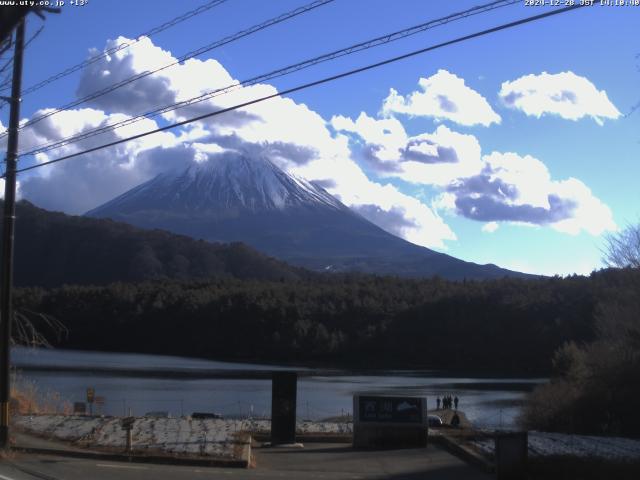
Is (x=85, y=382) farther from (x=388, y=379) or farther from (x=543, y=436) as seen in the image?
(x=543, y=436)

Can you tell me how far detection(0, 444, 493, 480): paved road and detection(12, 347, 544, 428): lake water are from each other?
1883cm

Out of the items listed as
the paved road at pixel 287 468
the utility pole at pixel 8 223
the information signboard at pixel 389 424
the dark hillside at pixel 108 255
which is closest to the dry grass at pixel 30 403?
the utility pole at pixel 8 223

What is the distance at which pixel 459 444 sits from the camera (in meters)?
18.5

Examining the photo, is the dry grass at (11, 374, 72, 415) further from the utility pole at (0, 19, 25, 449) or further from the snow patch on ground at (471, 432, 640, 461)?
the snow patch on ground at (471, 432, 640, 461)

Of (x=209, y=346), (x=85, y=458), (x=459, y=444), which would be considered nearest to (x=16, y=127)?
(x=85, y=458)

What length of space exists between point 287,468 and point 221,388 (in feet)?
139

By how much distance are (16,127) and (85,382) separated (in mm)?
43290

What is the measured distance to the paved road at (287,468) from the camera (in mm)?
14383

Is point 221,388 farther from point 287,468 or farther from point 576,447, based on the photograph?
point 287,468

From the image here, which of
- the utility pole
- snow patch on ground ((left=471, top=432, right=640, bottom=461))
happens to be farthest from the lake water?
snow patch on ground ((left=471, top=432, right=640, bottom=461))

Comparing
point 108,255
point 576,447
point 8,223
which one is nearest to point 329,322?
point 108,255

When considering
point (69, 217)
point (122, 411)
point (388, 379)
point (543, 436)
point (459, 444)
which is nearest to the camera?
point (459, 444)

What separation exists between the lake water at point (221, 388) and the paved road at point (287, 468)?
61.8 feet

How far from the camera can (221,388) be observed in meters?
57.7
